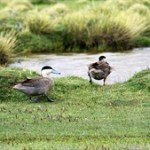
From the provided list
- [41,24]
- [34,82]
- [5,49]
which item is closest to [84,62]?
[5,49]

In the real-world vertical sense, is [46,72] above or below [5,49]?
below

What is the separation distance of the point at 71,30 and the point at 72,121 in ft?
57.7

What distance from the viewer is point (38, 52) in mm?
29312

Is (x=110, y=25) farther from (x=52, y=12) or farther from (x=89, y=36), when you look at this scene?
(x=52, y=12)

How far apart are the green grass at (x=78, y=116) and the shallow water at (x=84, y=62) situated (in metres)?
5.80

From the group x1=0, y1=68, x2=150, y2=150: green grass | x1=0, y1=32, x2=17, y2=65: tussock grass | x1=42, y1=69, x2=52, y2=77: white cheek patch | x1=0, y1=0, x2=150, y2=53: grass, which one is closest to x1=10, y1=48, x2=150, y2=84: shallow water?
x1=0, y1=32, x2=17, y2=65: tussock grass

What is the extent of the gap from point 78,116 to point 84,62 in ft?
41.2

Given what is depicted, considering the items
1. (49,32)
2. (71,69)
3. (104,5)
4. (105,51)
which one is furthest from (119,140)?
(104,5)

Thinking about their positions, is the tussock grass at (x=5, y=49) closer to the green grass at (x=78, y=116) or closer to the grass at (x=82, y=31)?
the grass at (x=82, y=31)

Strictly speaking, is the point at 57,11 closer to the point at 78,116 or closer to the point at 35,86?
the point at 35,86

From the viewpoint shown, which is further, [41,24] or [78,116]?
[41,24]

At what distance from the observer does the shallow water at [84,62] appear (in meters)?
23.6

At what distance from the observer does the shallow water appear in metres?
23.6

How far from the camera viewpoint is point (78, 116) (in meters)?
13.4
